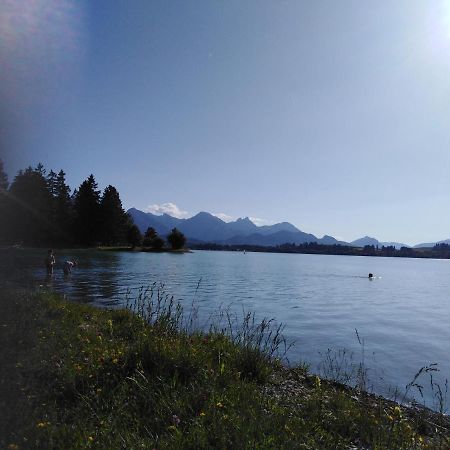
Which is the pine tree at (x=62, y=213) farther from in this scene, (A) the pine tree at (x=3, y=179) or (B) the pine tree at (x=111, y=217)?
(A) the pine tree at (x=3, y=179)

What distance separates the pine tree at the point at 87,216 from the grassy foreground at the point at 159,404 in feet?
350

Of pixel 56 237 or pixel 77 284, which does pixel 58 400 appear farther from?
pixel 56 237

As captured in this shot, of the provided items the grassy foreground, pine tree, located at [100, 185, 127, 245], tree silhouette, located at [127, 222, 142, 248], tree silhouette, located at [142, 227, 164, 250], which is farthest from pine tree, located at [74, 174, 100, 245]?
the grassy foreground

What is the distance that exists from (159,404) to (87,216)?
11168 cm

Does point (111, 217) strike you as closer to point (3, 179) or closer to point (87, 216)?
point (87, 216)

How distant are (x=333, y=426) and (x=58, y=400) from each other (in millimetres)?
3892

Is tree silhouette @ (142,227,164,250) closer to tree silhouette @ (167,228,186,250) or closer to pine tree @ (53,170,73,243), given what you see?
tree silhouette @ (167,228,186,250)

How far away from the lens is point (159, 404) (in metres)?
5.65

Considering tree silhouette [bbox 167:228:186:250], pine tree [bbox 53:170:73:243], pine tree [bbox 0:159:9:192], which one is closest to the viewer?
pine tree [bbox 0:159:9:192]

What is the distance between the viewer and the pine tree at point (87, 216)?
364ft

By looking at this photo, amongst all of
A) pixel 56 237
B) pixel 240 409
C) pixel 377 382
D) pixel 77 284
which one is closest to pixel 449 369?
pixel 377 382

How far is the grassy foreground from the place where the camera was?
15.2ft

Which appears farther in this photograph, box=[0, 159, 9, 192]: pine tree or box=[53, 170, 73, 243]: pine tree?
box=[53, 170, 73, 243]: pine tree

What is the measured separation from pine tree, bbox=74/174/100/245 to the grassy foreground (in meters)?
107
